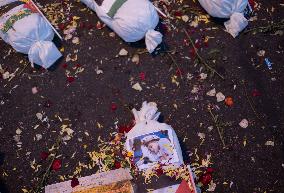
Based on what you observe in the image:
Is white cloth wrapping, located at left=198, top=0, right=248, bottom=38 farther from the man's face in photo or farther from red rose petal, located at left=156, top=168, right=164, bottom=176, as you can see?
red rose petal, located at left=156, top=168, right=164, bottom=176

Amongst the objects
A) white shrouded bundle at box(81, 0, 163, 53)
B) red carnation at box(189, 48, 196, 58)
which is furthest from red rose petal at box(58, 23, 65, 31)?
red carnation at box(189, 48, 196, 58)

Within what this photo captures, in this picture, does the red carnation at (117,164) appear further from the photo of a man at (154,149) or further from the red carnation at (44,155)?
the red carnation at (44,155)

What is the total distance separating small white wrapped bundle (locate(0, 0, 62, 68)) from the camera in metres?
4.21

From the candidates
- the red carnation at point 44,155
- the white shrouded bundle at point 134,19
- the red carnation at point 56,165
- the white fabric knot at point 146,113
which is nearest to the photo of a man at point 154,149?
the white fabric knot at point 146,113

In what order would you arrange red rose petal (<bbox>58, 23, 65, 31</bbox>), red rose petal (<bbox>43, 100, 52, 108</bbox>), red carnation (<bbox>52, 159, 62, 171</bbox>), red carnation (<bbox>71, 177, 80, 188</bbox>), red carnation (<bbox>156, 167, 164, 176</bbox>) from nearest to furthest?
1. red carnation (<bbox>156, 167, 164, 176</bbox>)
2. red carnation (<bbox>71, 177, 80, 188</bbox>)
3. red carnation (<bbox>52, 159, 62, 171</bbox>)
4. red rose petal (<bbox>43, 100, 52, 108</bbox>)
5. red rose petal (<bbox>58, 23, 65, 31</bbox>)

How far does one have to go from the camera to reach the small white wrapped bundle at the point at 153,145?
342 centimetres

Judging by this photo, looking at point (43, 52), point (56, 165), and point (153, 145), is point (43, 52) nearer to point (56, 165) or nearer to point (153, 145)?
point (56, 165)

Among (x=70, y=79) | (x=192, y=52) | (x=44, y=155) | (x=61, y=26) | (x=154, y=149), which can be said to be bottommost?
(x=44, y=155)

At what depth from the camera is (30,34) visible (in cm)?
421

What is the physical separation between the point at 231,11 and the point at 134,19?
1.16 m

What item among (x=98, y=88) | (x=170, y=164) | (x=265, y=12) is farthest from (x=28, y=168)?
(x=265, y=12)

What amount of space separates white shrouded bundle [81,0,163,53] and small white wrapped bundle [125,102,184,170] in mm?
1052

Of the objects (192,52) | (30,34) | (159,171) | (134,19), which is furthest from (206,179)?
(30,34)

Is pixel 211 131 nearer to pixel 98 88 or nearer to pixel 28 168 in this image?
pixel 98 88
